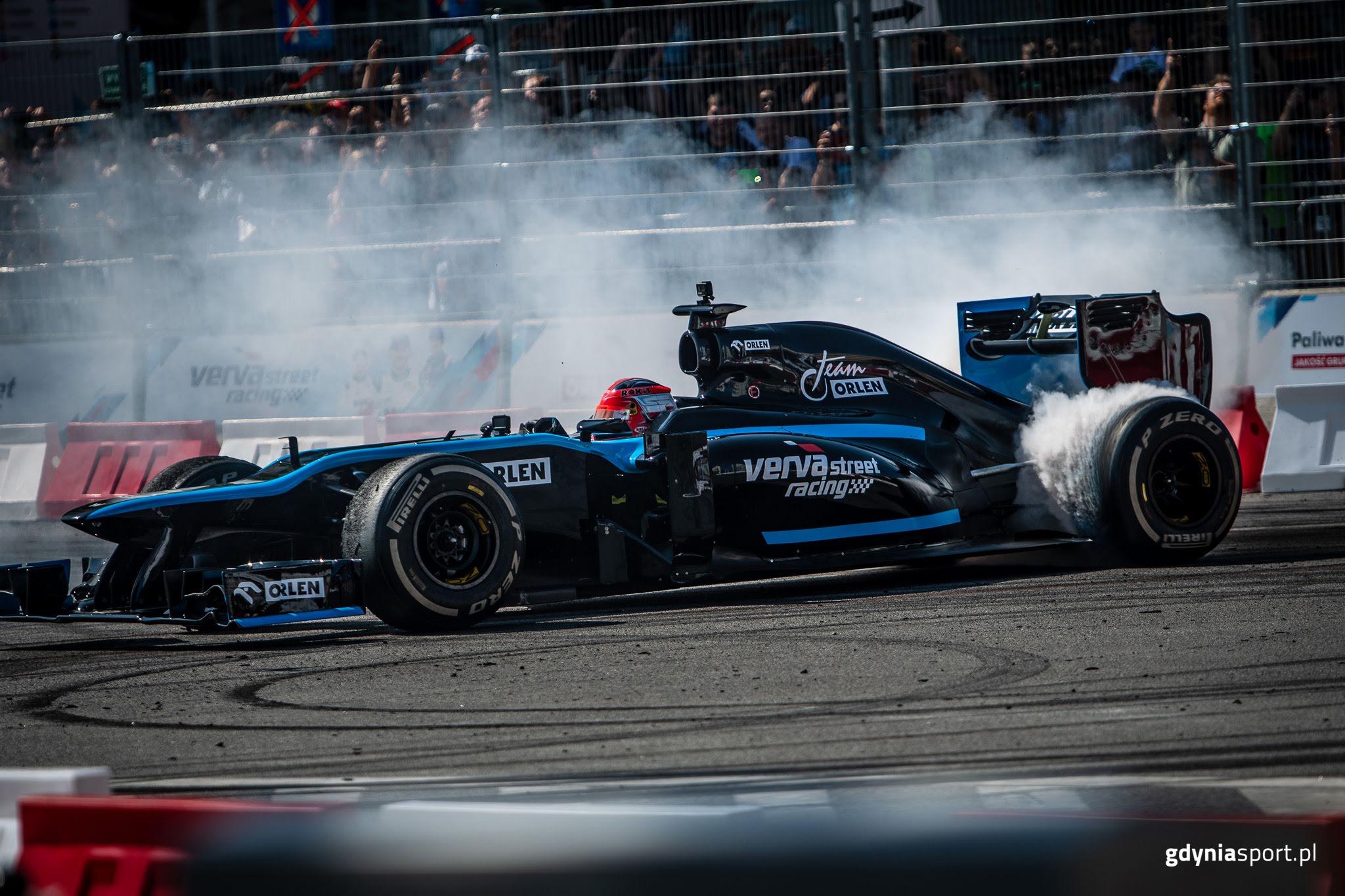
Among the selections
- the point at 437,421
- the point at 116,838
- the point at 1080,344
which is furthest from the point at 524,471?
the point at 437,421

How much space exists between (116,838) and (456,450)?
4397 millimetres

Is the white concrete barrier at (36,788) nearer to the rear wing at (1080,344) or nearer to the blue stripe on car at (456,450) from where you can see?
the blue stripe on car at (456,450)

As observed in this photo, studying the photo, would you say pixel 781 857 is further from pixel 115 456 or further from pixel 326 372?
pixel 115 456

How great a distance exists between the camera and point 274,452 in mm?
12766

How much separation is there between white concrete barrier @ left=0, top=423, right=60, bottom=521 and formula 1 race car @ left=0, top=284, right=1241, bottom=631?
246 inches

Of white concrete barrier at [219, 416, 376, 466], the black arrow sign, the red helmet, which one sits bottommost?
white concrete barrier at [219, 416, 376, 466]

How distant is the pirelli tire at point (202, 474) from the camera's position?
24.7ft

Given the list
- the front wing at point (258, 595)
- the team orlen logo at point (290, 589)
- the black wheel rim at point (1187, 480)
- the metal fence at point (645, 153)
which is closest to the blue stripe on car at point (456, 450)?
the front wing at point (258, 595)

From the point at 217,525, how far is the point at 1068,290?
7862 mm

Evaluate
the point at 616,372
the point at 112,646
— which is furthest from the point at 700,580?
the point at 616,372

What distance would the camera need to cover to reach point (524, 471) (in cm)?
702

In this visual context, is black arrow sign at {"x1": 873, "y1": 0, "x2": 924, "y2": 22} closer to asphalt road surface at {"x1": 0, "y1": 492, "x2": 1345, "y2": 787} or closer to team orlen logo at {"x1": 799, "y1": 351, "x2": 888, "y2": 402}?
team orlen logo at {"x1": 799, "y1": 351, "x2": 888, "y2": 402}

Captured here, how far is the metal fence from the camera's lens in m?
12.3

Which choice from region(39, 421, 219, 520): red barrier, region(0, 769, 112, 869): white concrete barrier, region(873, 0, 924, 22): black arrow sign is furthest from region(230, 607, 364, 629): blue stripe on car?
region(873, 0, 924, 22): black arrow sign
